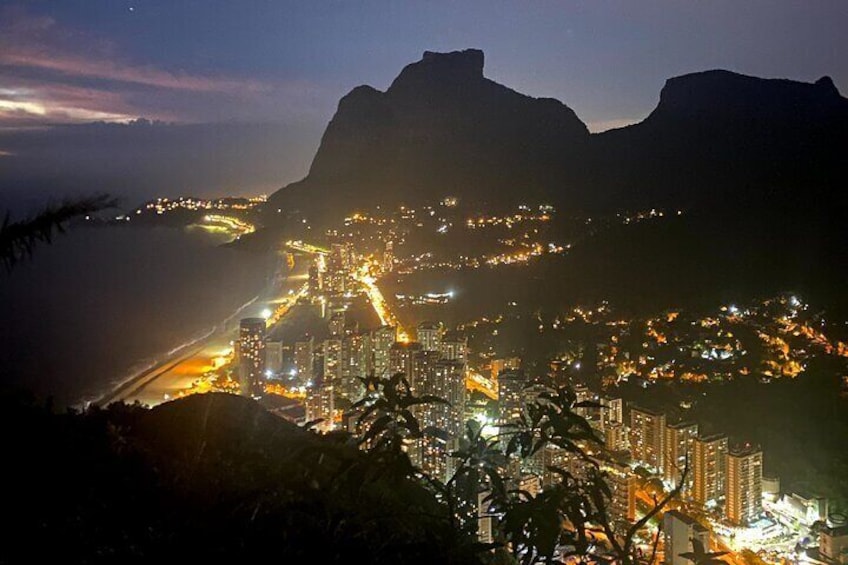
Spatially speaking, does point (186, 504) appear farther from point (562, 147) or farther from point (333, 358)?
point (562, 147)

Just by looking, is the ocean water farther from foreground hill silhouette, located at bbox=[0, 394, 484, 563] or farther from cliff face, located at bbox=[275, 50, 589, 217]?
cliff face, located at bbox=[275, 50, 589, 217]

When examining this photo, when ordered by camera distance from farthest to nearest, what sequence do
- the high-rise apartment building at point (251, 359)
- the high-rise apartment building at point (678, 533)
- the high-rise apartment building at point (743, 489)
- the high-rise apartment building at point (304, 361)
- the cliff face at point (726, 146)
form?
the cliff face at point (726, 146)
the high-rise apartment building at point (304, 361)
the high-rise apartment building at point (251, 359)
the high-rise apartment building at point (743, 489)
the high-rise apartment building at point (678, 533)

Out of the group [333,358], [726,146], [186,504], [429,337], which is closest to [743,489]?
[429,337]

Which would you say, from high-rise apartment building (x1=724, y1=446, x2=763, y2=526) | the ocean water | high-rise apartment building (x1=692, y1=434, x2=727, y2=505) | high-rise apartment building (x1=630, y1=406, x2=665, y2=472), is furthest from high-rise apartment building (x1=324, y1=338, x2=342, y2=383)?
high-rise apartment building (x1=724, y1=446, x2=763, y2=526)

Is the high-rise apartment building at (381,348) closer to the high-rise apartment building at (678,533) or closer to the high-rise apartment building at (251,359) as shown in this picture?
the high-rise apartment building at (251,359)

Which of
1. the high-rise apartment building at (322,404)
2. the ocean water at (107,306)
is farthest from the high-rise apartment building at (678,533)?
the ocean water at (107,306)

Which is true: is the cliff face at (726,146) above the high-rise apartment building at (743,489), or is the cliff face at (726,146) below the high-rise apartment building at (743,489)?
above
